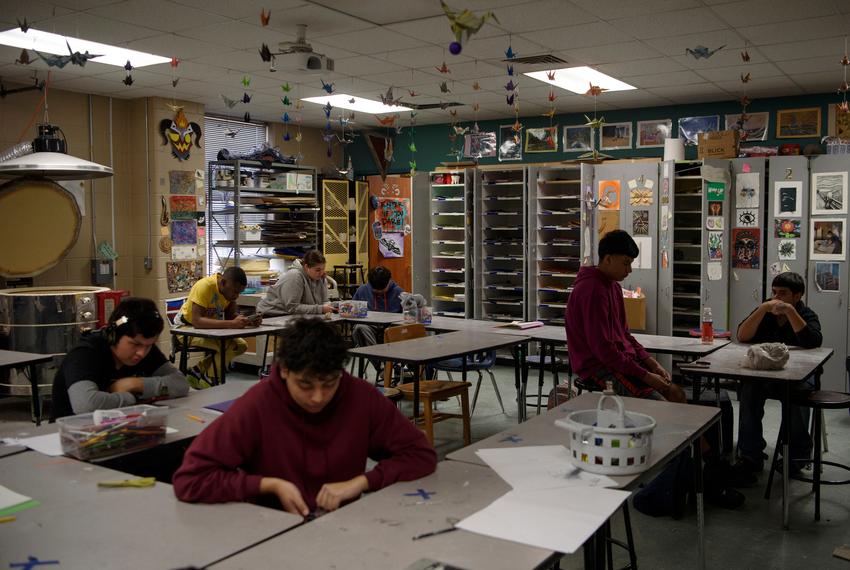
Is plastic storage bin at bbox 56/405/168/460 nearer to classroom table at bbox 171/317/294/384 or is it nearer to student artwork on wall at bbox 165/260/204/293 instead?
classroom table at bbox 171/317/294/384

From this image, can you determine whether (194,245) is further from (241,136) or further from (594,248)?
(594,248)

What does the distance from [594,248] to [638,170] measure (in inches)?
37.3

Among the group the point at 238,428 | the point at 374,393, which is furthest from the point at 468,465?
the point at 238,428

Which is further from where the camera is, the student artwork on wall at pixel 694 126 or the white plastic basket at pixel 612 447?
the student artwork on wall at pixel 694 126

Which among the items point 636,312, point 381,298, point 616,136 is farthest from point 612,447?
point 616,136

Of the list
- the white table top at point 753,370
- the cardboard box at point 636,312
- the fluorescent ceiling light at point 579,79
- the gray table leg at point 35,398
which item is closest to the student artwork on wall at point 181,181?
the fluorescent ceiling light at point 579,79

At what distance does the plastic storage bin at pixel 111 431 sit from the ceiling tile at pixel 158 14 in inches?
128

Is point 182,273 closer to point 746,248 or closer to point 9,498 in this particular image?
point 746,248

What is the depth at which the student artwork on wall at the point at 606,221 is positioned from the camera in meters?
8.38

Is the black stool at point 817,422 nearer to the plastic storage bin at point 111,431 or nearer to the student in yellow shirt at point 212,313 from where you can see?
the plastic storage bin at point 111,431

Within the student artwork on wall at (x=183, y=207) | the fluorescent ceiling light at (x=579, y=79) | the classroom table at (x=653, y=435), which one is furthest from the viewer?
the student artwork on wall at (x=183, y=207)

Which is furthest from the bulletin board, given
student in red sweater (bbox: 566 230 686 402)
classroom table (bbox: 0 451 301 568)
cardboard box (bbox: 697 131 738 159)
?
classroom table (bbox: 0 451 301 568)

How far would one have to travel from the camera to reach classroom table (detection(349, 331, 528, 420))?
4.93 meters

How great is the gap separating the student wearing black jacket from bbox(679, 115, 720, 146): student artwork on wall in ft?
13.6
